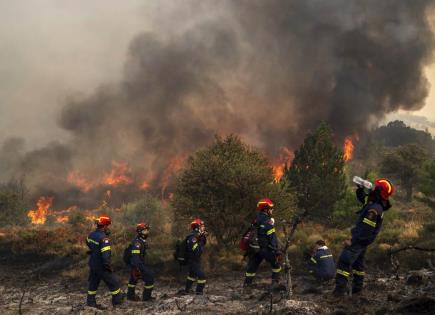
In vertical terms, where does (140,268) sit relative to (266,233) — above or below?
below

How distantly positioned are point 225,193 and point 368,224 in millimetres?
A: 7373

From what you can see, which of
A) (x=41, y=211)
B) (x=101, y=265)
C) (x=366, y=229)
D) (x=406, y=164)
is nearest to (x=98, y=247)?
(x=101, y=265)

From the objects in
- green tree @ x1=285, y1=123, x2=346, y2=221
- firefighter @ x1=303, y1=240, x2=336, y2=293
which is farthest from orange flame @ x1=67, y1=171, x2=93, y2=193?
firefighter @ x1=303, y1=240, x2=336, y2=293

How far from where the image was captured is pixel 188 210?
1405 centimetres

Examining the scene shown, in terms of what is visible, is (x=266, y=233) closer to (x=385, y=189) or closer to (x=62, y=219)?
(x=385, y=189)

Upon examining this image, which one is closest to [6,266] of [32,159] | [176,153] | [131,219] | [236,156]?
[236,156]

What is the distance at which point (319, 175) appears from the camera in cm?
2653

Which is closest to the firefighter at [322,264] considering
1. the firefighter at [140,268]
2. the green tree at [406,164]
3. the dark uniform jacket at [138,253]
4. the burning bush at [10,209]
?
the firefighter at [140,268]

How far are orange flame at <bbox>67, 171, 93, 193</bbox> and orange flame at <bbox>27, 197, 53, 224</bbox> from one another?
24.5ft

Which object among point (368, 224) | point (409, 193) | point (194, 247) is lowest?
point (194, 247)

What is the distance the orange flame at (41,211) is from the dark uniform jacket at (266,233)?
42.7m

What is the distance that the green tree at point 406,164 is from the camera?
4306 cm

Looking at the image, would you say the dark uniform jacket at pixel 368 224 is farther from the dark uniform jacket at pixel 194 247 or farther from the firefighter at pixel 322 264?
the dark uniform jacket at pixel 194 247

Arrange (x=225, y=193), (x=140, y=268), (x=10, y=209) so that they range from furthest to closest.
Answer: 1. (x=10, y=209)
2. (x=225, y=193)
3. (x=140, y=268)
